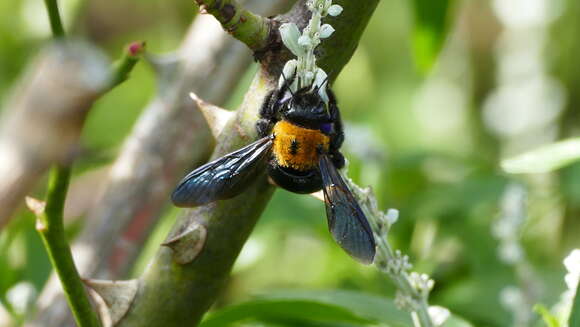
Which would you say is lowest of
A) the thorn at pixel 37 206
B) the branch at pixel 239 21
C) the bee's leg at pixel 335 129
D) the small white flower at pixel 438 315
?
the thorn at pixel 37 206

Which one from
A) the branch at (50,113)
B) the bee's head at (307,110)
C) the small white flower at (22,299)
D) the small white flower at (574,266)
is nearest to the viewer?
the branch at (50,113)

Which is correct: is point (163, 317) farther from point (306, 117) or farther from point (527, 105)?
point (527, 105)

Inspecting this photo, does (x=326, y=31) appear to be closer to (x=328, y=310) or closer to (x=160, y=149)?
(x=328, y=310)

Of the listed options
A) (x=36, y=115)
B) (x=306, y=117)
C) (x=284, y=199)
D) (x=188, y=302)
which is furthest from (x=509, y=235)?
(x=36, y=115)

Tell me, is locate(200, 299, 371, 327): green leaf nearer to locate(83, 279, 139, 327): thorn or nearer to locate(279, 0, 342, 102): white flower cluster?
locate(83, 279, 139, 327): thorn

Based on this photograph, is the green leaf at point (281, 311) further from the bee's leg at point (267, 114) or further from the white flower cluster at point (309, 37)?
the white flower cluster at point (309, 37)

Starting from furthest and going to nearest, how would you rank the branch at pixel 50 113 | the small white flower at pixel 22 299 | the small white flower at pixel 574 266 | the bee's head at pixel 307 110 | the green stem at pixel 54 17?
the small white flower at pixel 22 299 → the bee's head at pixel 307 110 → the small white flower at pixel 574 266 → the green stem at pixel 54 17 → the branch at pixel 50 113

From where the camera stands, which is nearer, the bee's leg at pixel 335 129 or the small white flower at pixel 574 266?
the small white flower at pixel 574 266

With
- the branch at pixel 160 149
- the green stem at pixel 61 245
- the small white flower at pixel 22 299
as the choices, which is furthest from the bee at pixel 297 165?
the branch at pixel 160 149

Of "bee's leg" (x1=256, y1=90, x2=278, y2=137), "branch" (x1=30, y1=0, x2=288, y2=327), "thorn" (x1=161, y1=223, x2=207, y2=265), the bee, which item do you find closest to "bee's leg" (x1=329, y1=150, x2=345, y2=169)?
the bee
